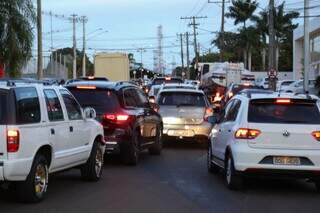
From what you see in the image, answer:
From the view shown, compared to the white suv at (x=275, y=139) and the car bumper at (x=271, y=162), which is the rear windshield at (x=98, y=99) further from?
the car bumper at (x=271, y=162)

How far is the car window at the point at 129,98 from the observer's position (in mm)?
15012

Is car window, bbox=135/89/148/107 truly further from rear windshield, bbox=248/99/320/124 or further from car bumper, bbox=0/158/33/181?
car bumper, bbox=0/158/33/181

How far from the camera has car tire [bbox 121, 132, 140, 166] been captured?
14531 millimetres

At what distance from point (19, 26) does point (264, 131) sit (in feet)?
37.5

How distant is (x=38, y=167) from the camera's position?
9.84 m

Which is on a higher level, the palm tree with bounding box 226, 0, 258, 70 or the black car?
the palm tree with bounding box 226, 0, 258, 70

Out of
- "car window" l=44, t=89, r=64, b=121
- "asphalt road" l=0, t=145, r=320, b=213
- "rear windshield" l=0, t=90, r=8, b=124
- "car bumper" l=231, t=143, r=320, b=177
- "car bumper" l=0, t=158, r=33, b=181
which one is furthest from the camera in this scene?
"car bumper" l=231, t=143, r=320, b=177

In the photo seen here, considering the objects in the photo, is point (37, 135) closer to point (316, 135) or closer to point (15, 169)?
point (15, 169)

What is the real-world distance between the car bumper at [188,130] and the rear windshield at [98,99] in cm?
483

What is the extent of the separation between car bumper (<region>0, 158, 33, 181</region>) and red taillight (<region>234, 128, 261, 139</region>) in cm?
358

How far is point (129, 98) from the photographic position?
50.3ft

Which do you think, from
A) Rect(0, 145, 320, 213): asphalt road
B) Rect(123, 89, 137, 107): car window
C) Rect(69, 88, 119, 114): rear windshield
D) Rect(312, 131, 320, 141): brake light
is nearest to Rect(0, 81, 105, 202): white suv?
Rect(0, 145, 320, 213): asphalt road

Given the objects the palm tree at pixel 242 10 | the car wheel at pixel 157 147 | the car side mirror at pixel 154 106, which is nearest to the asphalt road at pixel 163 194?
the car wheel at pixel 157 147

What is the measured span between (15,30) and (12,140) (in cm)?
1205
